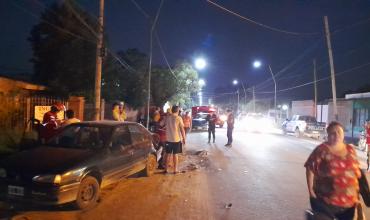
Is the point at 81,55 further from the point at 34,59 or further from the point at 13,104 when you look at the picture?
the point at 13,104

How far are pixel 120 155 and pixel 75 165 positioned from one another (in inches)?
62.4

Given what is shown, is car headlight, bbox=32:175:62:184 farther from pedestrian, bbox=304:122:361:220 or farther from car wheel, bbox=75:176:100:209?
pedestrian, bbox=304:122:361:220

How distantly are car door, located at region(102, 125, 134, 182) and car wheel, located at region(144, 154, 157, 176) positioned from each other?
1093mm

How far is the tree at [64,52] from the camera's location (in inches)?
838

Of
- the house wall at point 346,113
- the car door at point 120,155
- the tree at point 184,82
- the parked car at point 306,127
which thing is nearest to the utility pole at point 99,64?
the car door at point 120,155

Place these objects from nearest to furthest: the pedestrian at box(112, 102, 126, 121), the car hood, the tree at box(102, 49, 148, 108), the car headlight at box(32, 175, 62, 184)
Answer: the car headlight at box(32, 175, 62, 184), the car hood, the pedestrian at box(112, 102, 126, 121), the tree at box(102, 49, 148, 108)

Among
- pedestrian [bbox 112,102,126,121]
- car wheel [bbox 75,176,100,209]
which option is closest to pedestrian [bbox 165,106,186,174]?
pedestrian [bbox 112,102,126,121]

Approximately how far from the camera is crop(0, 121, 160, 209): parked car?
6.40 m

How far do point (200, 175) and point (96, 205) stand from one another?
4.04 m

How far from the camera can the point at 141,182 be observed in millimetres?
9422

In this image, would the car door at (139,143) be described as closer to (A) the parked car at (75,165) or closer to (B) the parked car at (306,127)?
(A) the parked car at (75,165)

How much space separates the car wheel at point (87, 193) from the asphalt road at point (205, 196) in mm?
168

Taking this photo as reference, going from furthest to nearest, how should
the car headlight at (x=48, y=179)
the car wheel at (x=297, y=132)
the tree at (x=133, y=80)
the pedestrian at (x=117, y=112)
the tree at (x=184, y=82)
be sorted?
the tree at (x=184, y=82) → the tree at (x=133, y=80) → the car wheel at (x=297, y=132) → the pedestrian at (x=117, y=112) → the car headlight at (x=48, y=179)

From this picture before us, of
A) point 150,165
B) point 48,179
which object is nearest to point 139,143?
point 150,165
